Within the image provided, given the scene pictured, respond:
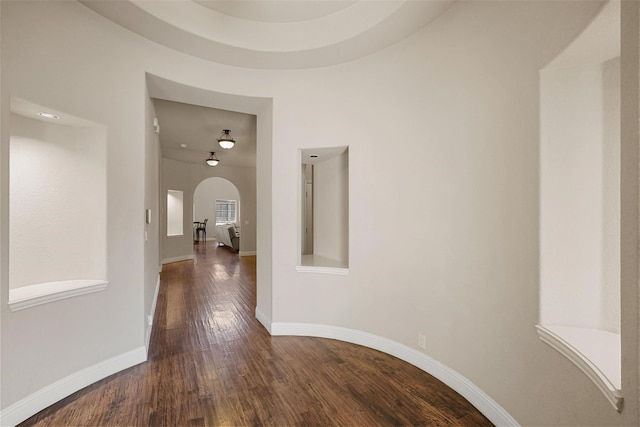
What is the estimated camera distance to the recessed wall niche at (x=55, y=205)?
2.17 m

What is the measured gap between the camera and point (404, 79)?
2.72m

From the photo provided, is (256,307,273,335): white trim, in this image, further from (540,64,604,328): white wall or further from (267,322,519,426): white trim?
(540,64,604,328): white wall

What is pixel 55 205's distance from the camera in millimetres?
2326

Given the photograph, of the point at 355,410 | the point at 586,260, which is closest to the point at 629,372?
the point at 586,260

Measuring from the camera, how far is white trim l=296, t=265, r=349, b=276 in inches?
125

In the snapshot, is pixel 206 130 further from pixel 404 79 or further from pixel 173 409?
pixel 173 409

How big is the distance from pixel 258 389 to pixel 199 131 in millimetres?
5289

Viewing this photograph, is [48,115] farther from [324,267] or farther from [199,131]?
[199,131]

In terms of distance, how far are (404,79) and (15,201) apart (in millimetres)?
3376

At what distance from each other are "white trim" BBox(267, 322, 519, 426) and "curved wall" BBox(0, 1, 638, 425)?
0.07m

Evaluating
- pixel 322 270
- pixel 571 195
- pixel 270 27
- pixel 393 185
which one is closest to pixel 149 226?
pixel 322 270

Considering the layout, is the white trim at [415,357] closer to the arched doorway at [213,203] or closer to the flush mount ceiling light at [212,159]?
the flush mount ceiling light at [212,159]

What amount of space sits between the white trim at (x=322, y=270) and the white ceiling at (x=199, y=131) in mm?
3073

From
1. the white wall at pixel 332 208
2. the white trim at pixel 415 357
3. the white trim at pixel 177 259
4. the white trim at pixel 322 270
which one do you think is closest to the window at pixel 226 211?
the white trim at pixel 177 259
